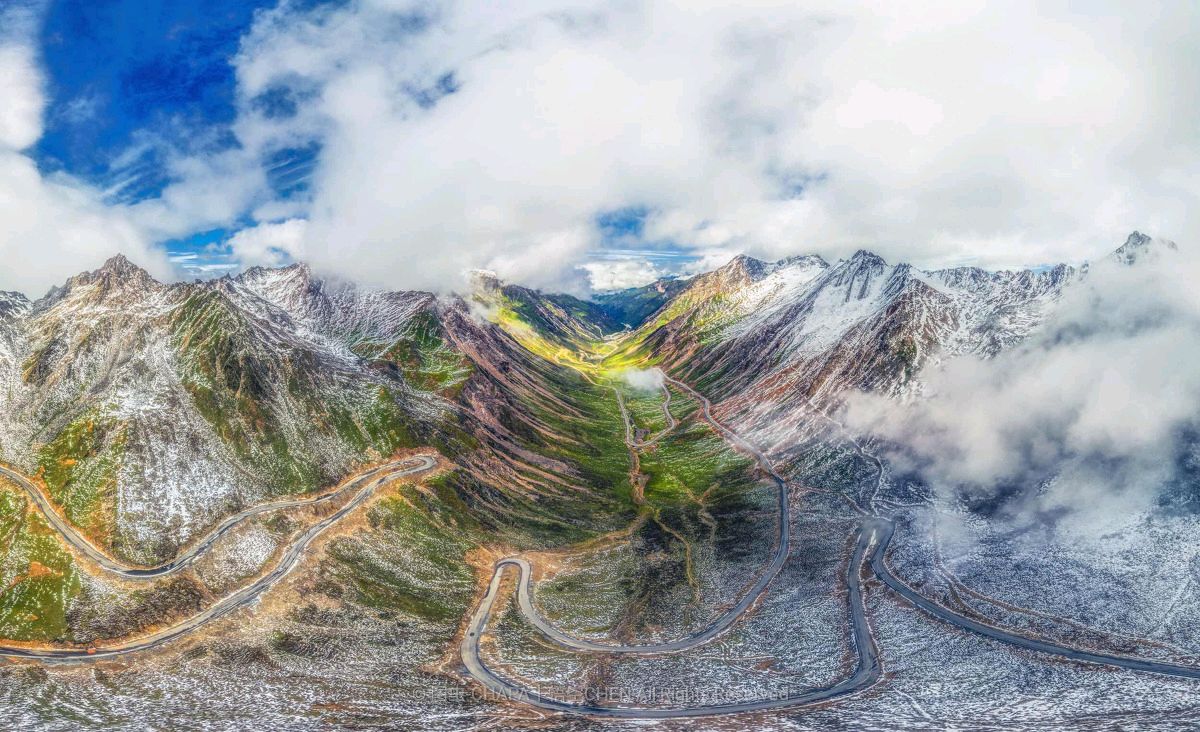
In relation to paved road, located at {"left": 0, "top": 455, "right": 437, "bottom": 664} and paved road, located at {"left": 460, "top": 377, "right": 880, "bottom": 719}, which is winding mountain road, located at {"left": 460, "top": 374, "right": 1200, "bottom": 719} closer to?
paved road, located at {"left": 460, "top": 377, "right": 880, "bottom": 719}

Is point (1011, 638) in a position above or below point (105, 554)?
below

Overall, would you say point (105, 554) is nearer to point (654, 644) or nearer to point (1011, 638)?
point (654, 644)

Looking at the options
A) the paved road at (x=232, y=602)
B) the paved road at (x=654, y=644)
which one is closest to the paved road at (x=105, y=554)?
the paved road at (x=232, y=602)

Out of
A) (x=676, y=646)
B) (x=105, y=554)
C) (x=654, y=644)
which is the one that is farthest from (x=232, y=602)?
(x=676, y=646)

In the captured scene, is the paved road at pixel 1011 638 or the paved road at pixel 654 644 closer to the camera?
the paved road at pixel 1011 638

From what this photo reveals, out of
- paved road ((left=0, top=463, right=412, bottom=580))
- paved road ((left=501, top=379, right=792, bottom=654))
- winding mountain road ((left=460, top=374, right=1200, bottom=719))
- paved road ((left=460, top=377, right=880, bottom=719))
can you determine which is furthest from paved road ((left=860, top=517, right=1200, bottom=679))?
paved road ((left=0, top=463, right=412, bottom=580))

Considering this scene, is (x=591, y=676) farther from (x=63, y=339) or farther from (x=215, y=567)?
(x=63, y=339)

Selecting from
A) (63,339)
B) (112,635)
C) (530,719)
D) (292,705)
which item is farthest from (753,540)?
(63,339)

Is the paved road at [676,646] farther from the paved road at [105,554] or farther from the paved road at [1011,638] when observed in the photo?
the paved road at [105,554]
